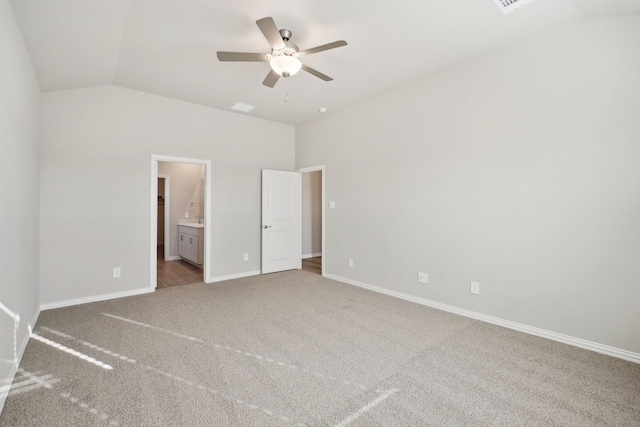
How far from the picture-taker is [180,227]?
21.9 feet

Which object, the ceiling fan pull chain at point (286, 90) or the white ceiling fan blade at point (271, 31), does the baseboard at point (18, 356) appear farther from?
the ceiling fan pull chain at point (286, 90)

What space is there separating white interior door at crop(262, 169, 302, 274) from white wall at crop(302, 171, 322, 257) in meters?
1.37

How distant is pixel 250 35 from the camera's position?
279 centimetres

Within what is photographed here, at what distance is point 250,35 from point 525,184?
3072 mm

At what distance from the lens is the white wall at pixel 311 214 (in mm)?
7234

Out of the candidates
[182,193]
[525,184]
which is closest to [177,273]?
[182,193]

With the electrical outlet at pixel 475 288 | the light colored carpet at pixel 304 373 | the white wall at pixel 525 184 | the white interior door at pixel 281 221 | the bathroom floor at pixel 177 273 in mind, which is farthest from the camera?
the white interior door at pixel 281 221

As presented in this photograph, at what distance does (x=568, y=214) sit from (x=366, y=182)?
2484mm

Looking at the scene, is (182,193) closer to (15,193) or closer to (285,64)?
(15,193)

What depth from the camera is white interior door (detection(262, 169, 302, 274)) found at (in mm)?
5395

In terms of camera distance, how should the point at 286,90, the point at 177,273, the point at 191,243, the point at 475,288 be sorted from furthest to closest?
the point at 191,243 < the point at 177,273 < the point at 286,90 < the point at 475,288

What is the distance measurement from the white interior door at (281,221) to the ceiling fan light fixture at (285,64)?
9.31 feet

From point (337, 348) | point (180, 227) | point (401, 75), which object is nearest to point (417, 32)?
point (401, 75)

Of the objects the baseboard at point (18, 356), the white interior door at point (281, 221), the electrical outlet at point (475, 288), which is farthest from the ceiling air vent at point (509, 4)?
the baseboard at point (18, 356)
